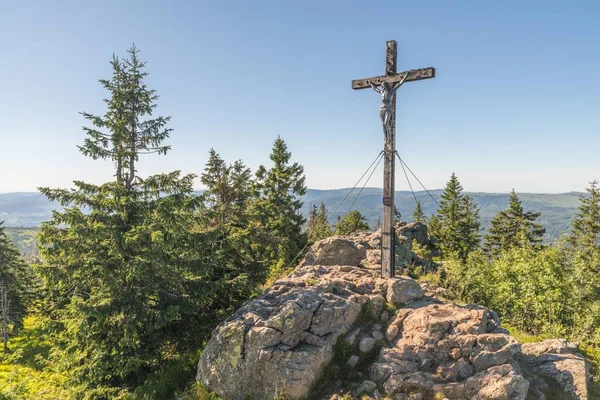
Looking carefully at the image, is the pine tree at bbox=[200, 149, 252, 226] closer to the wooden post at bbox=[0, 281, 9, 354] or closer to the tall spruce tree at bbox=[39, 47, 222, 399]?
the tall spruce tree at bbox=[39, 47, 222, 399]

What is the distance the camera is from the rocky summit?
20.8 ft

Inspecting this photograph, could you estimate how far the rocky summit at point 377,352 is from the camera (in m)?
6.34

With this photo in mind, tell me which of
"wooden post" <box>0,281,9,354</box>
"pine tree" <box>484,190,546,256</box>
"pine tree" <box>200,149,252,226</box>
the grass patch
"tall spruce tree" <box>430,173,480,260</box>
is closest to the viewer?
the grass patch

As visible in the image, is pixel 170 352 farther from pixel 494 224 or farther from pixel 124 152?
pixel 494 224

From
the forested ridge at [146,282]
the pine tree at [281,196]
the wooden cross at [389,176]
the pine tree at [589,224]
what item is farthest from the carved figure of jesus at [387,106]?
the pine tree at [589,224]

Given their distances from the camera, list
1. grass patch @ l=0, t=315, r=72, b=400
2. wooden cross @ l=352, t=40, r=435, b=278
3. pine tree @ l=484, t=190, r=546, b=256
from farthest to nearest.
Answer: pine tree @ l=484, t=190, r=546, b=256
wooden cross @ l=352, t=40, r=435, b=278
grass patch @ l=0, t=315, r=72, b=400

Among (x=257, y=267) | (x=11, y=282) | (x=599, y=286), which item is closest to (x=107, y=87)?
(x=257, y=267)

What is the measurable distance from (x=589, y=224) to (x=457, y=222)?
1277cm

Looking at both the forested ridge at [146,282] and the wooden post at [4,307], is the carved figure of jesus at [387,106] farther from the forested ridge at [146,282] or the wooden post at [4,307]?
the wooden post at [4,307]

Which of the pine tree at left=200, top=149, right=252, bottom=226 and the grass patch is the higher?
the pine tree at left=200, top=149, right=252, bottom=226

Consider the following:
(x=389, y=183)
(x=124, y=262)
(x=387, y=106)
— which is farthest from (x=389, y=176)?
(x=124, y=262)

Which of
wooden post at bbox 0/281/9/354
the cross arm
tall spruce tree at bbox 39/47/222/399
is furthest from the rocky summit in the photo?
wooden post at bbox 0/281/9/354

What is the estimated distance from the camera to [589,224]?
111 feet

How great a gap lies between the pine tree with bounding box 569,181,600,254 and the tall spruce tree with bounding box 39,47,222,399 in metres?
38.3
